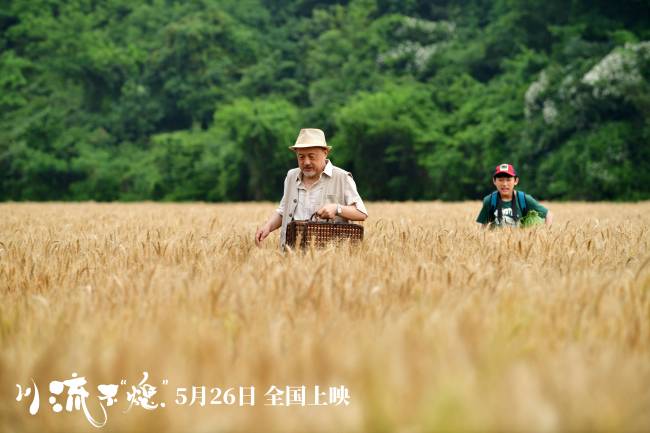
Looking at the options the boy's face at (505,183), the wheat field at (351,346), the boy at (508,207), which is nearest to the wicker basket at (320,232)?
the wheat field at (351,346)

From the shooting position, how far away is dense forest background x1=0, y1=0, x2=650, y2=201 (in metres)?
26.8

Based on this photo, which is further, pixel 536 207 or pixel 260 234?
pixel 536 207

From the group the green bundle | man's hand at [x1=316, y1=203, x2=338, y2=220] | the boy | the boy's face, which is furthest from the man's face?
the green bundle

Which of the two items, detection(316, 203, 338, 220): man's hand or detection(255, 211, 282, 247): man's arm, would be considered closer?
detection(316, 203, 338, 220): man's hand

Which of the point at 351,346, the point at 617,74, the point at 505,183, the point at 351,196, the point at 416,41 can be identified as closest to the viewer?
the point at 351,346

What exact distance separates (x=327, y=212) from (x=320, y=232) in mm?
232

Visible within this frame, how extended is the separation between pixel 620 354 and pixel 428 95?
Result: 32.9m

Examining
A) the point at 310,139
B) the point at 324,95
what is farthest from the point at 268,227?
the point at 324,95

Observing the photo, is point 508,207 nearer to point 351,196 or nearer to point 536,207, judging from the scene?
point 536,207

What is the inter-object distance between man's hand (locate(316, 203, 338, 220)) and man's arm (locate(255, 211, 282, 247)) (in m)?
0.47

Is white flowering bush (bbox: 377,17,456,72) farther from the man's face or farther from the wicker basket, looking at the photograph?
the wicker basket

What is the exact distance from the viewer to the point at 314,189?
16.5 ft

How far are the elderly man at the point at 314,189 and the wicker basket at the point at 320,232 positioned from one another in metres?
0.24

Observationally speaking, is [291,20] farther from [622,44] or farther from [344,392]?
[344,392]
